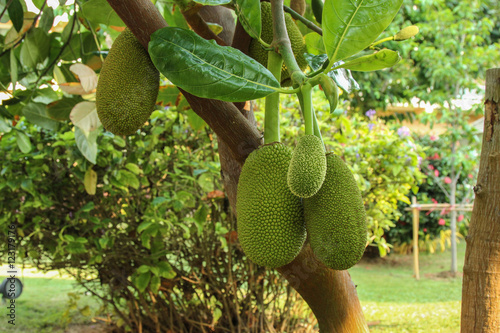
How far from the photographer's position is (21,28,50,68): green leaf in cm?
95

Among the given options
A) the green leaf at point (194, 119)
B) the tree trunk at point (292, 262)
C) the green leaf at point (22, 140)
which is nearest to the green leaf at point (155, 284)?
the green leaf at point (22, 140)

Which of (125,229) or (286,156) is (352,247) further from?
(125,229)

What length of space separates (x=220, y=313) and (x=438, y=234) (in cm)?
411

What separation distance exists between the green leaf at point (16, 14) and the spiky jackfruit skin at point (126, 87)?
0.43 metres

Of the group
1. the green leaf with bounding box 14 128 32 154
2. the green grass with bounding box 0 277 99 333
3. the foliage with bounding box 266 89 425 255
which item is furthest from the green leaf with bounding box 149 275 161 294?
the foliage with bounding box 266 89 425 255

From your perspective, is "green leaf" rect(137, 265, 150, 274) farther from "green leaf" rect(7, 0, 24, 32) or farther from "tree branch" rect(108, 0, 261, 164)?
"tree branch" rect(108, 0, 261, 164)

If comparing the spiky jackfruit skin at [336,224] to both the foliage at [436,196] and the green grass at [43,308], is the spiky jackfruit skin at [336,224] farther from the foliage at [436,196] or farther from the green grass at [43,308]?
the foliage at [436,196]

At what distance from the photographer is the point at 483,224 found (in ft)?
2.07

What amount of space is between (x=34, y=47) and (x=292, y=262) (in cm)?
76

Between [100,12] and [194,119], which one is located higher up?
[100,12]

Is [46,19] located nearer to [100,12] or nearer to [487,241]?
[100,12]

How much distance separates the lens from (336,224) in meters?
0.48

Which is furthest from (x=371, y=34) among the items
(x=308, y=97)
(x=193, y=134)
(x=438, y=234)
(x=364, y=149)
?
(x=438, y=234)

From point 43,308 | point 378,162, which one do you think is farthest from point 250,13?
point 43,308
